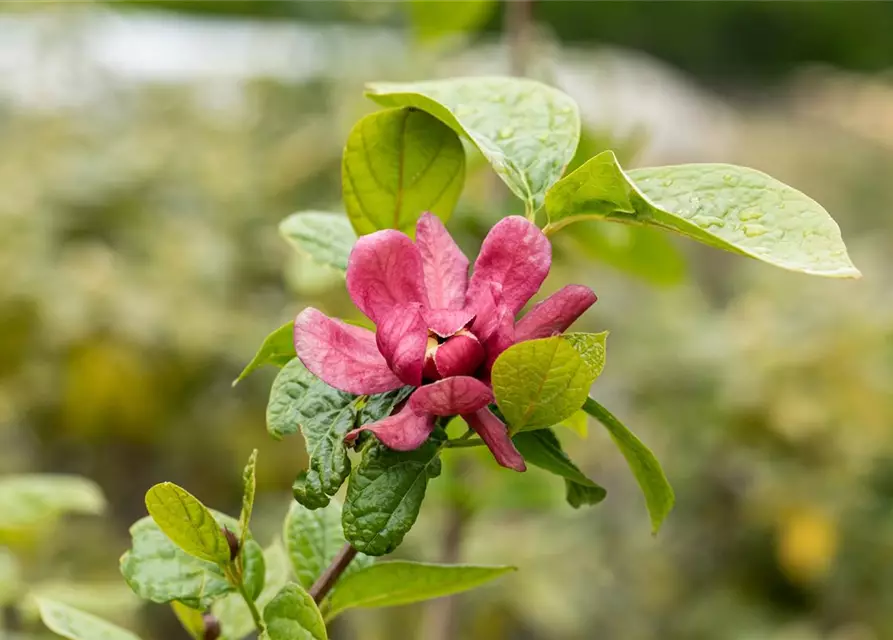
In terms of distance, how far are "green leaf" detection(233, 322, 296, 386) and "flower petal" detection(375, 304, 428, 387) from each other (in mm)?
36

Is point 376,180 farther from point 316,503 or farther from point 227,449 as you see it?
point 227,449

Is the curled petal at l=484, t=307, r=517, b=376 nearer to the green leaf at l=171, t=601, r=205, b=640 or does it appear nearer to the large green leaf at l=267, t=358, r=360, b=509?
the large green leaf at l=267, t=358, r=360, b=509

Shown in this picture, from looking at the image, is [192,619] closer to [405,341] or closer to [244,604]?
[244,604]

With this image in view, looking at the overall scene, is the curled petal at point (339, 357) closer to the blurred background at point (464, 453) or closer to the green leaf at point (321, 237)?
the green leaf at point (321, 237)

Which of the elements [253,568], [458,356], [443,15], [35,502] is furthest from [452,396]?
[443,15]

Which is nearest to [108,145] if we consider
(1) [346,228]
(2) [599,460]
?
(2) [599,460]

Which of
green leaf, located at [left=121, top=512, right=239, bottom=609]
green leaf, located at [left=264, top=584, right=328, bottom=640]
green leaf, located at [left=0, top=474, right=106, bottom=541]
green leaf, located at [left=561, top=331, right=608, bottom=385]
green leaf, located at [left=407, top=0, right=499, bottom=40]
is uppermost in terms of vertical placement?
green leaf, located at [left=561, top=331, right=608, bottom=385]

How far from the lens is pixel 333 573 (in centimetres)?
27

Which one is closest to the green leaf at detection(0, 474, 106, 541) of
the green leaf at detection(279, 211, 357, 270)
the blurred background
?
the blurred background

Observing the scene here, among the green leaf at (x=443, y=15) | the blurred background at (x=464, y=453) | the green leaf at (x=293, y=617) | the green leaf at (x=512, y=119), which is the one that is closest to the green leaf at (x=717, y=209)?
the green leaf at (x=512, y=119)

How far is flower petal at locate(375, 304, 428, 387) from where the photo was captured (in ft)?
0.72

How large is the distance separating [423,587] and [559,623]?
2.87ft

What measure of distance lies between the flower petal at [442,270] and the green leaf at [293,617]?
9 centimetres

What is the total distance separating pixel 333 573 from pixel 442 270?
0.10 metres
